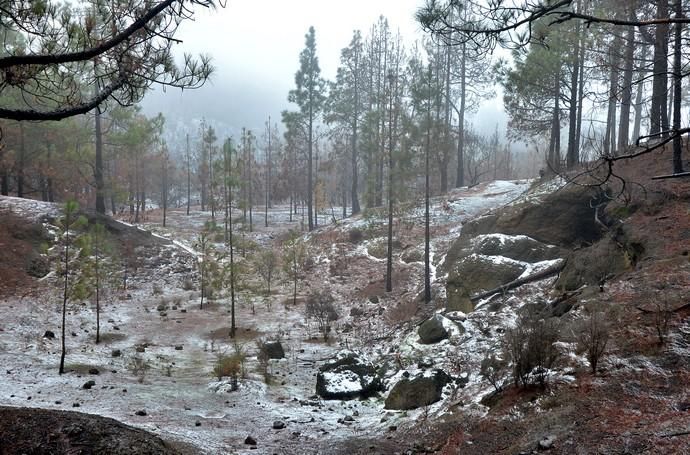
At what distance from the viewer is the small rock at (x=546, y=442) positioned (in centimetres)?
504

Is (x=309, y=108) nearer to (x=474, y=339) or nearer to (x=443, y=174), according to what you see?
(x=443, y=174)

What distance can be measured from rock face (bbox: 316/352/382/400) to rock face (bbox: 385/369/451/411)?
872 mm

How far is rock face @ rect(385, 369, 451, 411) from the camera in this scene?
828cm

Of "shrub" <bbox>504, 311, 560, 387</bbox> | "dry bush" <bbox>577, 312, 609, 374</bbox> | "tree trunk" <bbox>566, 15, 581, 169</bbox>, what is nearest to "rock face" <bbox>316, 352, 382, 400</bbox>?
"shrub" <bbox>504, 311, 560, 387</bbox>

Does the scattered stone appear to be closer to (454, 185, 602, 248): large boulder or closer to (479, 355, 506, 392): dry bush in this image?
(454, 185, 602, 248): large boulder

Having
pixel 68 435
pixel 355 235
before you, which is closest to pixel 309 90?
pixel 355 235

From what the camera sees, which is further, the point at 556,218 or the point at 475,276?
the point at 556,218

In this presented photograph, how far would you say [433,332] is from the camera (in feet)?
36.4

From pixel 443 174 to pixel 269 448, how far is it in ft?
88.8

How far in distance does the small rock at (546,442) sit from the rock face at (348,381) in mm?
4798

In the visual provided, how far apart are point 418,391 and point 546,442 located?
3.52m

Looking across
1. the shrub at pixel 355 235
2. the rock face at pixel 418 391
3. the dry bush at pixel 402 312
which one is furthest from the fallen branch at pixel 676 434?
the shrub at pixel 355 235

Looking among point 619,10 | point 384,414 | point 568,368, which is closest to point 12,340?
point 384,414

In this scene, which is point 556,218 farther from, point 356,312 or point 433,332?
point 356,312
